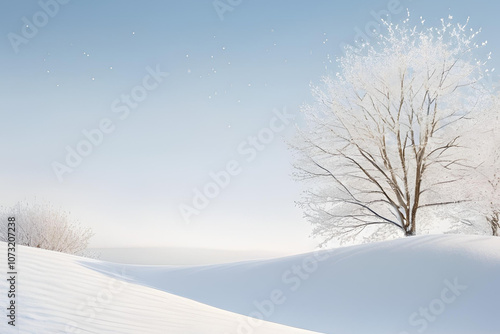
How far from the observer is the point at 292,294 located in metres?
7.52

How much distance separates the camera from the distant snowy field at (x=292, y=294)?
150 inches

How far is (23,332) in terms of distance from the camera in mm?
2959

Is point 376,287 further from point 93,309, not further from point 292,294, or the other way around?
point 93,309

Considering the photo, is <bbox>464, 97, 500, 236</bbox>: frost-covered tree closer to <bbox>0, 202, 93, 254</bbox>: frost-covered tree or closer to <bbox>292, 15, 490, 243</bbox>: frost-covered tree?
<bbox>292, 15, 490, 243</bbox>: frost-covered tree

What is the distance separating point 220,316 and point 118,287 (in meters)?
1.45

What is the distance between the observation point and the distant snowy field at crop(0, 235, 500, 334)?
12.5 ft

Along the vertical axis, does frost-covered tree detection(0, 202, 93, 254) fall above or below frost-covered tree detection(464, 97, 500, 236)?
below

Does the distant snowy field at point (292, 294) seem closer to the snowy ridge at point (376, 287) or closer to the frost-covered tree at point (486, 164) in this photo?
the snowy ridge at point (376, 287)

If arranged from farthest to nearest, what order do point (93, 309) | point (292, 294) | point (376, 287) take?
point (292, 294), point (376, 287), point (93, 309)

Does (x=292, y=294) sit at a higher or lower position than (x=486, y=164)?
lower

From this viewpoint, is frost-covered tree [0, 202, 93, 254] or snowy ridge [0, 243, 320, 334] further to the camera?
frost-covered tree [0, 202, 93, 254]

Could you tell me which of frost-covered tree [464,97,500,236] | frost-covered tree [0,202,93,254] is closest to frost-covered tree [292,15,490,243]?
frost-covered tree [464,97,500,236]

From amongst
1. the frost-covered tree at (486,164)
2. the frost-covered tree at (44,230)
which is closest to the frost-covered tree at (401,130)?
the frost-covered tree at (486,164)

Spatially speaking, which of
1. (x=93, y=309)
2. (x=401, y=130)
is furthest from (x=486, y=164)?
(x=93, y=309)
